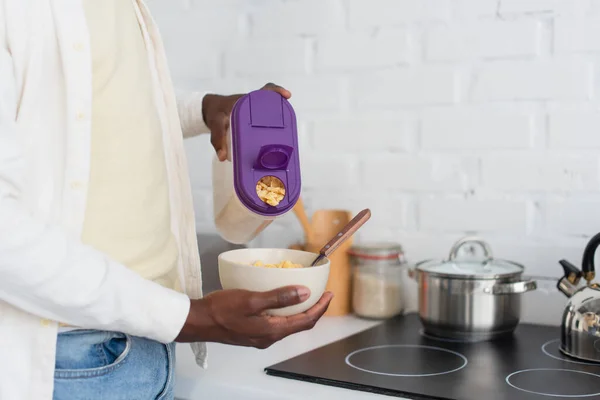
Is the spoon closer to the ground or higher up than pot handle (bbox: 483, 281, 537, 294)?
higher up

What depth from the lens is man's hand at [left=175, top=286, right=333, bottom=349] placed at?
854 millimetres

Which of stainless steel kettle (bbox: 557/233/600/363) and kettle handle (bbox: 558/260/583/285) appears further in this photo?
kettle handle (bbox: 558/260/583/285)

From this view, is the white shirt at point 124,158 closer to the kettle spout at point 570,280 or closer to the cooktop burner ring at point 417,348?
the cooktop burner ring at point 417,348

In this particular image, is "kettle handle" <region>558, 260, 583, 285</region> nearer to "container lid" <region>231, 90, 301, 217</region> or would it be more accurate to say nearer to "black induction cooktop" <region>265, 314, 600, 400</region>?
"black induction cooktop" <region>265, 314, 600, 400</region>

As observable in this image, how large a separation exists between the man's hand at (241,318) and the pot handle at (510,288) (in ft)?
1.83

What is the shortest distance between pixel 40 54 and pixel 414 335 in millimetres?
872

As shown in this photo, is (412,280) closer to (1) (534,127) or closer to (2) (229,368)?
(1) (534,127)

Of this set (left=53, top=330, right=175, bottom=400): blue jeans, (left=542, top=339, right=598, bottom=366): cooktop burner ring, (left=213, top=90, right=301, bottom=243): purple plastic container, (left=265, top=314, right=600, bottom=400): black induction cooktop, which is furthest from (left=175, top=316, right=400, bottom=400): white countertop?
(left=542, top=339, right=598, bottom=366): cooktop burner ring

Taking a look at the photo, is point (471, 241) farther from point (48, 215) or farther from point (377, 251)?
point (48, 215)

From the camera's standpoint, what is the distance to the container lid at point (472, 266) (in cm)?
134

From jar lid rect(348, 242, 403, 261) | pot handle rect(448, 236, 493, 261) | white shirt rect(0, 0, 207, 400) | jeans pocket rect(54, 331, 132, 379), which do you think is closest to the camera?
white shirt rect(0, 0, 207, 400)

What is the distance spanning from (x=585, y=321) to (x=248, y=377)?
56cm

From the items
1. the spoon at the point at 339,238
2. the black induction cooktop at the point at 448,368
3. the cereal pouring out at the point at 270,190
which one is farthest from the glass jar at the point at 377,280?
the cereal pouring out at the point at 270,190

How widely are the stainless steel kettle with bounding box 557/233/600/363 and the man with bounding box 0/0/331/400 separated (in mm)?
519
